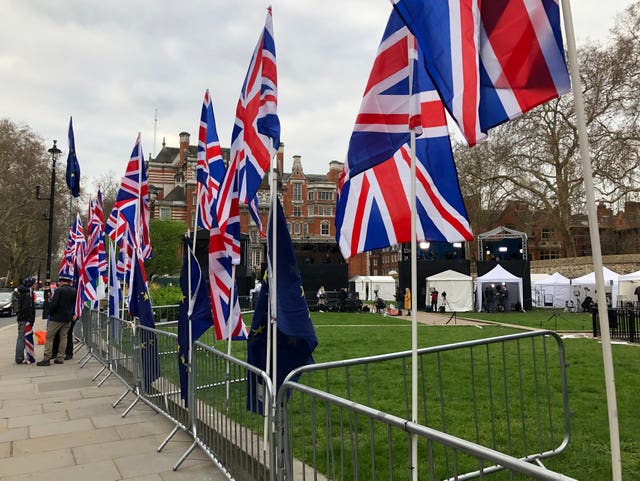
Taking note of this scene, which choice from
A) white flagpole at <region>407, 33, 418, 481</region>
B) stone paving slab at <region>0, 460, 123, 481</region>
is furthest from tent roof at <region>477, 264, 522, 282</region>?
white flagpole at <region>407, 33, 418, 481</region>

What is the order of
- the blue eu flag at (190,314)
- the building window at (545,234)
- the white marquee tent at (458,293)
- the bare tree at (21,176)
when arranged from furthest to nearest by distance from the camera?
the building window at (545,234) < the bare tree at (21,176) < the white marquee tent at (458,293) < the blue eu flag at (190,314)

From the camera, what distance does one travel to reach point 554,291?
36.5m

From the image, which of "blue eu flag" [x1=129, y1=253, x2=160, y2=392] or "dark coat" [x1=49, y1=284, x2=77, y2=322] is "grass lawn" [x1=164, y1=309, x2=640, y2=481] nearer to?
"dark coat" [x1=49, y1=284, x2=77, y2=322]

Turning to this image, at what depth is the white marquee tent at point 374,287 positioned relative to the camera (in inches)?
2002

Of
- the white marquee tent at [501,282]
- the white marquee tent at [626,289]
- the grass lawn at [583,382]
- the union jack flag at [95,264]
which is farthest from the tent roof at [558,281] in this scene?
→ the union jack flag at [95,264]

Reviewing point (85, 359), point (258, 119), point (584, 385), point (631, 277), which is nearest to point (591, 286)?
point (631, 277)

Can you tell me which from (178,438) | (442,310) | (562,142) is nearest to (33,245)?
(442,310)

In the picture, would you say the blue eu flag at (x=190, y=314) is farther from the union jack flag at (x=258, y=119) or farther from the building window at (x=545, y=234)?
the building window at (x=545, y=234)

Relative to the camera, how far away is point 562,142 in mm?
42375

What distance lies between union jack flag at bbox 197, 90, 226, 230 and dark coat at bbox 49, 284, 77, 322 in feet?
17.6

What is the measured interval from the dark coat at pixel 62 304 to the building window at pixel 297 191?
71.5 m

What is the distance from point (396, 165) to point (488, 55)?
4.12 ft

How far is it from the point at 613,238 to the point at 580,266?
23.3 metres

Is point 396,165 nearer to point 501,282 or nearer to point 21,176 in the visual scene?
point 501,282
